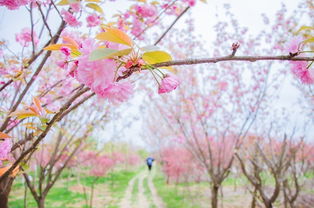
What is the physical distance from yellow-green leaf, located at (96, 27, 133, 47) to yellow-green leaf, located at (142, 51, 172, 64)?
0.27ft

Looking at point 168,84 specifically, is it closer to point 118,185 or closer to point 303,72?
point 303,72

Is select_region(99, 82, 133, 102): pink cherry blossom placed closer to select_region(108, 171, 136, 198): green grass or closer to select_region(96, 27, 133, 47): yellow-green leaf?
select_region(96, 27, 133, 47): yellow-green leaf

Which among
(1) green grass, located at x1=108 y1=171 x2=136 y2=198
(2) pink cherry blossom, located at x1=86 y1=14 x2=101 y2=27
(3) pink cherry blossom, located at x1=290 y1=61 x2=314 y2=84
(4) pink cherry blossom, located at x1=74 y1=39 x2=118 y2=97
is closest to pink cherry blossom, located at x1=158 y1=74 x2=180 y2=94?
(4) pink cherry blossom, located at x1=74 y1=39 x2=118 y2=97

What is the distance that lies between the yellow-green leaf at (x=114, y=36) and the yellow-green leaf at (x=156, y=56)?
0.08m

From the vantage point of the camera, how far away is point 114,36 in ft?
2.12

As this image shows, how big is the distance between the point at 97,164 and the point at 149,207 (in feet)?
24.9

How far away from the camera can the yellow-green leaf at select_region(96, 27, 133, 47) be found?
64 centimetres

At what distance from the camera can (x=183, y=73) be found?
6.42 meters

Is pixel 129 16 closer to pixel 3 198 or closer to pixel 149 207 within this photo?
pixel 3 198

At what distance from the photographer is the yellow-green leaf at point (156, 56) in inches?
28.3

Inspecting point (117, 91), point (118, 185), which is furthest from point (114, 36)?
point (118, 185)

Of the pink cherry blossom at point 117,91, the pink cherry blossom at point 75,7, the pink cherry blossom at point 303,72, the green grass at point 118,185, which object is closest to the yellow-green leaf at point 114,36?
the pink cherry blossom at point 117,91

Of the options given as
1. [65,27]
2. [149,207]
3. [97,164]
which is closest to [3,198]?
[65,27]

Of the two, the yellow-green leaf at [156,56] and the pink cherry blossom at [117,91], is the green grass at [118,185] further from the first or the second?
the yellow-green leaf at [156,56]
